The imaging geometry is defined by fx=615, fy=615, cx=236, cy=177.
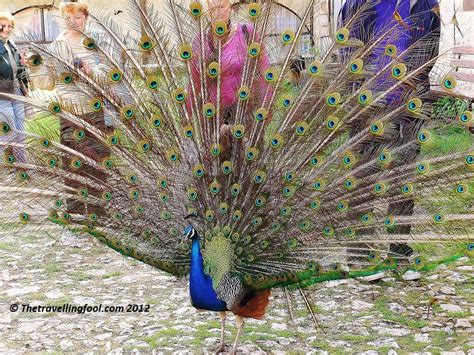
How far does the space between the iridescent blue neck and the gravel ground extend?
54 cm

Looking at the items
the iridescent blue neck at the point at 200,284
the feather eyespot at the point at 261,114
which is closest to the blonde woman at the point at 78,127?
the iridescent blue neck at the point at 200,284

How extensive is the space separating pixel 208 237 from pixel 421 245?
44.2 inches

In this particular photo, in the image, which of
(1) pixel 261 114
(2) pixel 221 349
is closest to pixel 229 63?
(1) pixel 261 114

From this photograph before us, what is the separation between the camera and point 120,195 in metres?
3.28

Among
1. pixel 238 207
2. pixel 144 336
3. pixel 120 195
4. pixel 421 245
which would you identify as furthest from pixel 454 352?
pixel 120 195

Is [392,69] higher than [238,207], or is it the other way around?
[392,69]

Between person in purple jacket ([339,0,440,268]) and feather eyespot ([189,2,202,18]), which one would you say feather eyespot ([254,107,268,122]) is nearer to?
person in purple jacket ([339,0,440,268])

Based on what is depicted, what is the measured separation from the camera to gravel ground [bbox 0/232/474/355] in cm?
358

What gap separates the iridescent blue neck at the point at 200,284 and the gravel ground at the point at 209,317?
21.4 inches

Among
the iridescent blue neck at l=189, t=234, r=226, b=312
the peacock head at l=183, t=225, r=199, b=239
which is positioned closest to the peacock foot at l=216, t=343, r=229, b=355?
the iridescent blue neck at l=189, t=234, r=226, b=312

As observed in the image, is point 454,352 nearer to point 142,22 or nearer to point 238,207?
point 238,207

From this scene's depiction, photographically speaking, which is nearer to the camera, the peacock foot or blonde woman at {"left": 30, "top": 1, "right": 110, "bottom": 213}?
blonde woman at {"left": 30, "top": 1, "right": 110, "bottom": 213}

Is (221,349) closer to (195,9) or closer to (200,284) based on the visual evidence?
(200,284)

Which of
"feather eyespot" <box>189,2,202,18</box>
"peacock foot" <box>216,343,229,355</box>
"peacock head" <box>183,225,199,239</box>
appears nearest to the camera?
"peacock head" <box>183,225,199,239</box>
